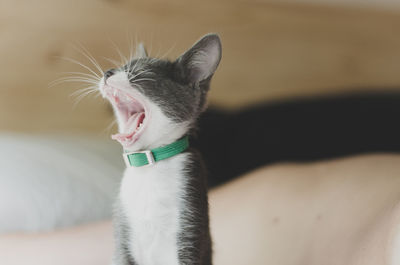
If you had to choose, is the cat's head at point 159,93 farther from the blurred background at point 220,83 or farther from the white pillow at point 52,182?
the blurred background at point 220,83

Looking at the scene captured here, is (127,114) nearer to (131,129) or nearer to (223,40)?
(131,129)

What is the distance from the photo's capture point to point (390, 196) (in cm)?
85

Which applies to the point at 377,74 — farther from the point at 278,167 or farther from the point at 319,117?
the point at 278,167

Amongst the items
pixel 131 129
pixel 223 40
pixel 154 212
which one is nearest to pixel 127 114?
pixel 131 129

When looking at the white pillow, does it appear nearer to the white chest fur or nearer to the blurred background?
the blurred background

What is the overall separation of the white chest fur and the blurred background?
552 mm

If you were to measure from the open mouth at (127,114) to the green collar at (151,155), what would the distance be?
0.02 m

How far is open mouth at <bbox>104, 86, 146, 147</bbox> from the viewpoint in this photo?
652 mm

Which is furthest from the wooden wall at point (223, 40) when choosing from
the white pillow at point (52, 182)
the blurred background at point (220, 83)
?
the white pillow at point (52, 182)

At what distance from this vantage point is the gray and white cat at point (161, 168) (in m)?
0.66

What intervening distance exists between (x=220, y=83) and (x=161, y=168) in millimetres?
1138

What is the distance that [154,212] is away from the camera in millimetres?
656

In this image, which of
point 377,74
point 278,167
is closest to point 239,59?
point 377,74

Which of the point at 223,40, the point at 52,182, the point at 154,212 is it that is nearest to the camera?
the point at 154,212
